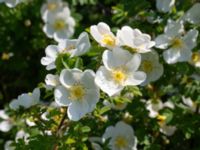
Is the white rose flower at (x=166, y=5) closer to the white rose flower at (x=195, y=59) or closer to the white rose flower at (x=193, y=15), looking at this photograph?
the white rose flower at (x=193, y=15)

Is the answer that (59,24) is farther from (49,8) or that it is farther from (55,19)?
(49,8)

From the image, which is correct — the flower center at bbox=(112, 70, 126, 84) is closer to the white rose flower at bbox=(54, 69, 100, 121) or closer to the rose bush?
the rose bush

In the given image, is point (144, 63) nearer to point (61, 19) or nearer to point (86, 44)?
point (86, 44)

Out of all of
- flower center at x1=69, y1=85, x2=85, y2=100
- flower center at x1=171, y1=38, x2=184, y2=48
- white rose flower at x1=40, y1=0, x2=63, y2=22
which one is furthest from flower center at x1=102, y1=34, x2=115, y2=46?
white rose flower at x1=40, y1=0, x2=63, y2=22

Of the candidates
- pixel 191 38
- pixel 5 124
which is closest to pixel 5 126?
pixel 5 124

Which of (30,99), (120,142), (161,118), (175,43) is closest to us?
(30,99)
